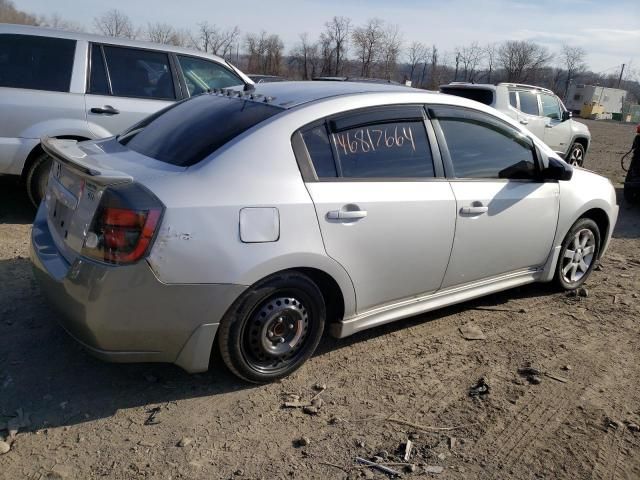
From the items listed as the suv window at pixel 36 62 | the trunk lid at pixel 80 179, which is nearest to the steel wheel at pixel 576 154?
the suv window at pixel 36 62

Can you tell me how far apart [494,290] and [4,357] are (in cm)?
330

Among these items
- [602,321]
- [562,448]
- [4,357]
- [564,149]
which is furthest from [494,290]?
[564,149]

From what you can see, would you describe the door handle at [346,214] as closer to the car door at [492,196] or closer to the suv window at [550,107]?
the car door at [492,196]

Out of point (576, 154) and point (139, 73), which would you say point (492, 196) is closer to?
point (139, 73)

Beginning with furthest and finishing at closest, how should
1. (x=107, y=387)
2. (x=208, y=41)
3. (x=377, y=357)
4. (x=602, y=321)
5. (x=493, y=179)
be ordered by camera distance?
(x=208, y=41) < (x=602, y=321) < (x=493, y=179) < (x=377, y=357) < (x=107, y=387)

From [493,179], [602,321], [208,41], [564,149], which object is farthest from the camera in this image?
[208,41]

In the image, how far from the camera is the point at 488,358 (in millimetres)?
3678

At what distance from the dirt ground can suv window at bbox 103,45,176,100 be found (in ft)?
8.63

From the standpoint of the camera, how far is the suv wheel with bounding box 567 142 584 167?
12.3 m

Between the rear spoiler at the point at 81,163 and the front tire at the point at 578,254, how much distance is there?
3530 millimetres

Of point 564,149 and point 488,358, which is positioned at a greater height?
point 564,149

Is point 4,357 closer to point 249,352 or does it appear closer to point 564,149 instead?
point 249,352

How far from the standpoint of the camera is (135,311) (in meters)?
2.66

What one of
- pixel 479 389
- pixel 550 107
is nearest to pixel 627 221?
pixel 550 107
